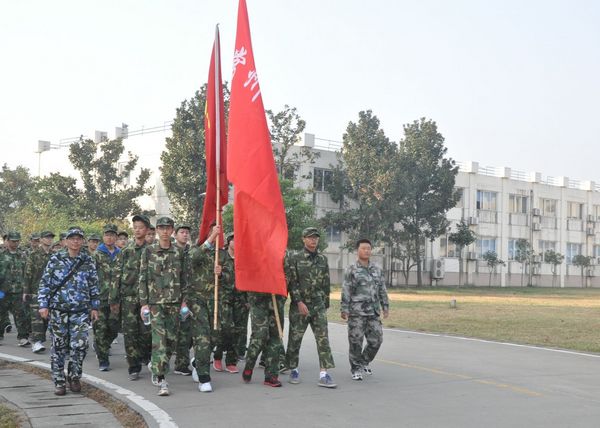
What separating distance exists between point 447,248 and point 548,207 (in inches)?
603

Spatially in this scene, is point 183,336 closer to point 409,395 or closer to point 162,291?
point 162,291

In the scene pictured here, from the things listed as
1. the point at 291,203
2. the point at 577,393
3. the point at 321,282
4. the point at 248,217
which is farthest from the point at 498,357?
the point at 291,203

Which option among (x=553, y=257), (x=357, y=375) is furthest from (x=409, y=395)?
(x=553, y=257)

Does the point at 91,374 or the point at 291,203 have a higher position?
the point at 291,203

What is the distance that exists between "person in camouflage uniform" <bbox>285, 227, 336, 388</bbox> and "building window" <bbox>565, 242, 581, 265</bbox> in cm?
7092

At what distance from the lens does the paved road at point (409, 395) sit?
7.98m

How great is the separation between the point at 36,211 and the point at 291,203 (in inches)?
651

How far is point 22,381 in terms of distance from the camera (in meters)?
10.2

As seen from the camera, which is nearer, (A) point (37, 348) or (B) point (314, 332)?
(B) point (314, 332)

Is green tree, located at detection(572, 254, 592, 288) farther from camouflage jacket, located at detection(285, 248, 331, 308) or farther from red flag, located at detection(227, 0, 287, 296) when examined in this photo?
red flag, located at detection(227, 0, 287, 296)

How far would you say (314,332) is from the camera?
397 inches

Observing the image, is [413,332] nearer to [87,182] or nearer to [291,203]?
[291,203]

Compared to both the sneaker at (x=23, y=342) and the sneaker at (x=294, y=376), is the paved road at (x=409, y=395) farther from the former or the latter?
the sneaker at (x=23, y=342)

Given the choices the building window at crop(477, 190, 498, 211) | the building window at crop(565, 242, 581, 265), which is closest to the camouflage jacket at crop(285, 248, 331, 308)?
the building window at crop(477, 190, 498, 211)
